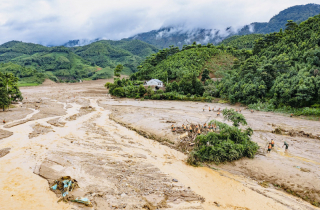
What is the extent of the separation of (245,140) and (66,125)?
2178 cm

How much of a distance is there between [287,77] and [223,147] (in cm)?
2845

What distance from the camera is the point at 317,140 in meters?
17.7

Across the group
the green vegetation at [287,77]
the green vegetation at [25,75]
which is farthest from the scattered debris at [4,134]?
the green vegetation at [25,75]

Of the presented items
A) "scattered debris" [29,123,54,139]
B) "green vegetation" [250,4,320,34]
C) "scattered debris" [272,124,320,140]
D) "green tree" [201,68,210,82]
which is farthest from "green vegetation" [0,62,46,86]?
"green vegetation" [250,4,320,34]

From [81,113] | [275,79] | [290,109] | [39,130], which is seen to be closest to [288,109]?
[290,109]

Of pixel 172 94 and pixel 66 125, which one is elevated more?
pixel 172 94

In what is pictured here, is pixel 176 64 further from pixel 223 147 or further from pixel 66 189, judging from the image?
pixel 66 189

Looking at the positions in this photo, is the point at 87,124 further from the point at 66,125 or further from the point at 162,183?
the point at 162,183

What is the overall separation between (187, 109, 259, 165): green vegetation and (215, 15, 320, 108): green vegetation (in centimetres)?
2179

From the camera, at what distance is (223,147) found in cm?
1312

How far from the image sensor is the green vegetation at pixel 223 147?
13.0m

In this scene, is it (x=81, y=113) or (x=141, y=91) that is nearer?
(x=81, y=113)

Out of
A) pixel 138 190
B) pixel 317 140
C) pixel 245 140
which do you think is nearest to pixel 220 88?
pixel 317 140

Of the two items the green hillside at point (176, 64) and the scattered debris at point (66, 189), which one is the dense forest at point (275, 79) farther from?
the scattered debris at point (66, 189)
